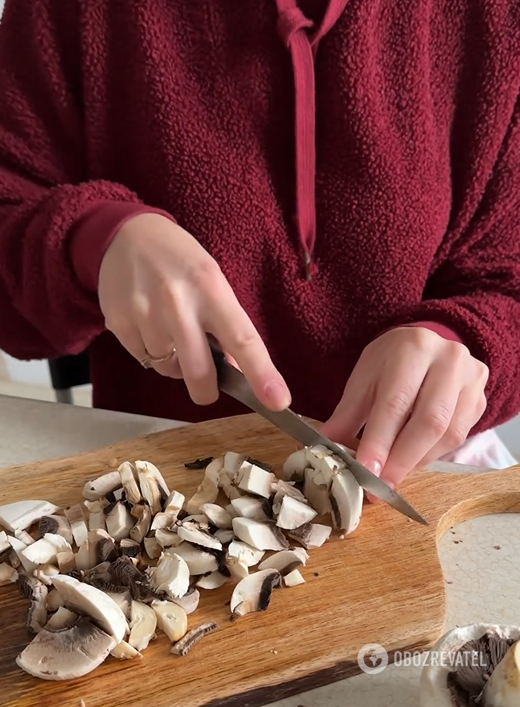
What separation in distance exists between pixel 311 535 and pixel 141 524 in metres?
0.16

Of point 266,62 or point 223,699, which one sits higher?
point 266,62

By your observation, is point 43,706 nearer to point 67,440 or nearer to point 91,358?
point 67,440

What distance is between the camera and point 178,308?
26.5 inches

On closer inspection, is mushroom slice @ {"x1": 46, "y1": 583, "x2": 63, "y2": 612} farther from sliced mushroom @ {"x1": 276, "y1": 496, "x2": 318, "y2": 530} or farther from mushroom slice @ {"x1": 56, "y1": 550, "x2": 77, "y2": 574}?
sliced mushroom @ {"x1": 276, "y1": 496, "x2": 318, "y2": 530}

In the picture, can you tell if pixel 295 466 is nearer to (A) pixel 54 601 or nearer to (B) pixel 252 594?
(B) pixel 252 594

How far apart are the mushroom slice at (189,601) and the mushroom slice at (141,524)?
0.09 meters

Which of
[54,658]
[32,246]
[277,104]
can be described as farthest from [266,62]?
[54,658]

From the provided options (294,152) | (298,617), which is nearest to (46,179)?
(294,152)

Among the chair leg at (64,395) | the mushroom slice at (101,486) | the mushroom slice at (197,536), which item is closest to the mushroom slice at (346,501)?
the mushroom slice at (197,536)

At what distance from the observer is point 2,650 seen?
58 centimetres

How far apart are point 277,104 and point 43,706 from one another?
687mm

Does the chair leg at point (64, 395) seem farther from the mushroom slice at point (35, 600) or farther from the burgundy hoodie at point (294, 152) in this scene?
the mushroom slice at point (35, 600)

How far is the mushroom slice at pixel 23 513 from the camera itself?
2.24 feet

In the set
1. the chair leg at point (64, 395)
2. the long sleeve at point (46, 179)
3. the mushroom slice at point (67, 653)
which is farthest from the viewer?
the chair leg at point (64, 395)
